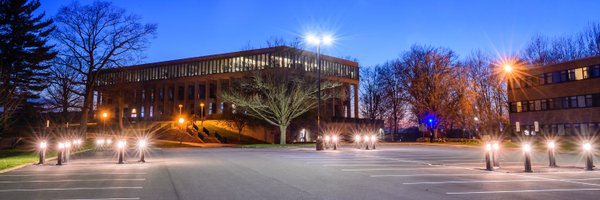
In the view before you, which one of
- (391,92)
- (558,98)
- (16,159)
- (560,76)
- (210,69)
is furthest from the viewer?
(210,69)

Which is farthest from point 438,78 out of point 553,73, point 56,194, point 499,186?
point 56,194

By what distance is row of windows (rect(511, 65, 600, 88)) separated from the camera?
45.2 metres

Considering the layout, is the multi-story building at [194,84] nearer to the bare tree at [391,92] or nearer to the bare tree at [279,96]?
the bare tree at [391,92]

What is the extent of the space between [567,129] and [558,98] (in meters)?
3.54

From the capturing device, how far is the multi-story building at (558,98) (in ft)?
149

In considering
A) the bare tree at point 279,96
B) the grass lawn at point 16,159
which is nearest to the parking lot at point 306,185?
the grass lawn at point 16,159

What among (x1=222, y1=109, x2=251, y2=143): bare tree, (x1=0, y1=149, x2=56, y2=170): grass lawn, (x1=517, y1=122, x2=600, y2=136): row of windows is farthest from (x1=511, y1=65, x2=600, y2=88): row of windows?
(x1=0, y1=149, x2=56, y2=170): grass lawn

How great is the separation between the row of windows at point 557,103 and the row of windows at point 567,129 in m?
1.93

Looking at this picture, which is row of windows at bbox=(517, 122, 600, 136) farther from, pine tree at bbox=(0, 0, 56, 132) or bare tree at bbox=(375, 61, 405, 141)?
pine tree at bbox=(0, 0, 56, 132)

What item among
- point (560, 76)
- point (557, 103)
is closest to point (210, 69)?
point (557, 103)

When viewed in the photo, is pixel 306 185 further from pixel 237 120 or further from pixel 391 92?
pixel 391 92

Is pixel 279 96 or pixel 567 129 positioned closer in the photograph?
pixel 279 96

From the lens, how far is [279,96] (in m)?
44.4

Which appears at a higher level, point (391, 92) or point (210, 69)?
point (210, 69)
